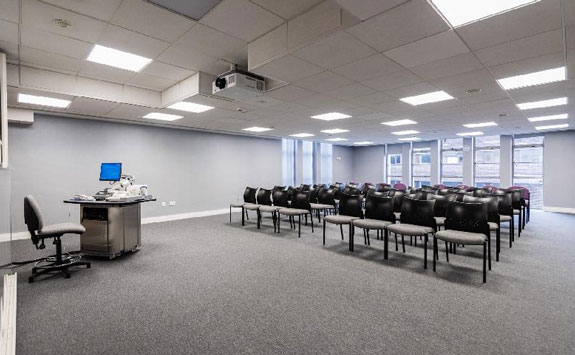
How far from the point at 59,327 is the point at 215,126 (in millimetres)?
6246

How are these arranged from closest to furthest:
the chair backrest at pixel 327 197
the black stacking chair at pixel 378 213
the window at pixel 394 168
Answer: the black stacking chair at pixel 378 213 < the chair backrest at pixel 327 197 < the window at pixel 394 168

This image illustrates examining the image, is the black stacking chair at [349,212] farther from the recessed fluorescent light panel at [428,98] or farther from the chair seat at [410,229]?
the recessed fluorescent light panel at [428,98]

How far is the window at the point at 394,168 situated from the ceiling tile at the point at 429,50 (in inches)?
429

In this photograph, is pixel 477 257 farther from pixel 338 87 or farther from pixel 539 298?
pixel 338 87

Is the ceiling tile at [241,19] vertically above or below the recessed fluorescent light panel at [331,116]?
above

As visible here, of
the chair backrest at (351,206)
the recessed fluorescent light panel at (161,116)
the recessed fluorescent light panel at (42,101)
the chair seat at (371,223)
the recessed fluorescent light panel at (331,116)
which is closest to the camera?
the chair seat at (371,223)

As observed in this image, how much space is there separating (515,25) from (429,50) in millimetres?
731

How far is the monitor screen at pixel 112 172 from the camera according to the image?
190 inches

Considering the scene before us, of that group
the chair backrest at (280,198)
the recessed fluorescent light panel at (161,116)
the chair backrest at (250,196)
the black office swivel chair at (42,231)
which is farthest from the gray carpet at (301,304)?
the recessed fluorescent light panel at (161,116)

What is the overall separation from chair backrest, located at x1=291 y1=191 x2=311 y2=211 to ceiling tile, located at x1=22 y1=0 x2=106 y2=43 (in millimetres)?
4409

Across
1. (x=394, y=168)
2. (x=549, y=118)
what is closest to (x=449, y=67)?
(x=549, y=118)

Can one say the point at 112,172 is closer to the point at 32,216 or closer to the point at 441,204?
the point at 32,216

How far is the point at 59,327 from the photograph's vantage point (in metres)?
2.43

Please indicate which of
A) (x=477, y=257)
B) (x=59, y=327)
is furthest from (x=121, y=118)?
(x=477, y=257)
